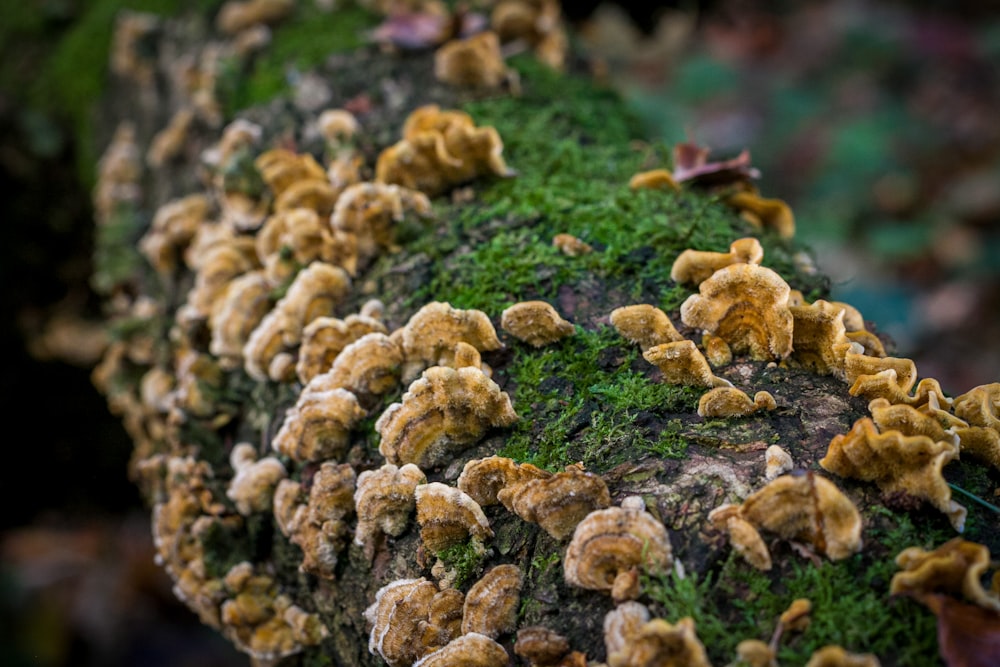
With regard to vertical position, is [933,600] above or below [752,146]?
above

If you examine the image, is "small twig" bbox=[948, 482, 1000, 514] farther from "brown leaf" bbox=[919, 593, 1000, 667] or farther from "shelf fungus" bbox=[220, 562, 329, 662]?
"shelf fungus" bbox=[220, 562, 329, 662]

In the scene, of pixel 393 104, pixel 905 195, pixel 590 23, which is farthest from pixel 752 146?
pixel 393 104

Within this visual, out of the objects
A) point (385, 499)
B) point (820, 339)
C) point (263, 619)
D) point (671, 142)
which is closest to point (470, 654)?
point (385, 499)

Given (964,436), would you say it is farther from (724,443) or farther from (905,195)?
(905,195)

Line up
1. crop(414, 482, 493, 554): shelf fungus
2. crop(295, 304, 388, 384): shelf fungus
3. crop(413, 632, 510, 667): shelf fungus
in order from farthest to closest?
crop(295, 304, 388, 384): shelf fungus
crop(414, 482, 493, 554): shelf fungus
crop(413, 632, 510, 667): shelf fungus

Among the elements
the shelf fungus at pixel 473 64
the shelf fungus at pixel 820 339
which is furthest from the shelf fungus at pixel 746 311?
the shelf fungus at pixel 473 64

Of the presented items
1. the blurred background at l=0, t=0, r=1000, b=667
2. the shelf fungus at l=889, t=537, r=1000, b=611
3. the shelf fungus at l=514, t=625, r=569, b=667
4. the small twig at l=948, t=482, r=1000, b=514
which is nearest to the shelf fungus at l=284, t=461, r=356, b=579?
the shelf fungus at l=514, t=625, r=569, b=667

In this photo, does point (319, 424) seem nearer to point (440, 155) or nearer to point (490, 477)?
point (490, 477)
